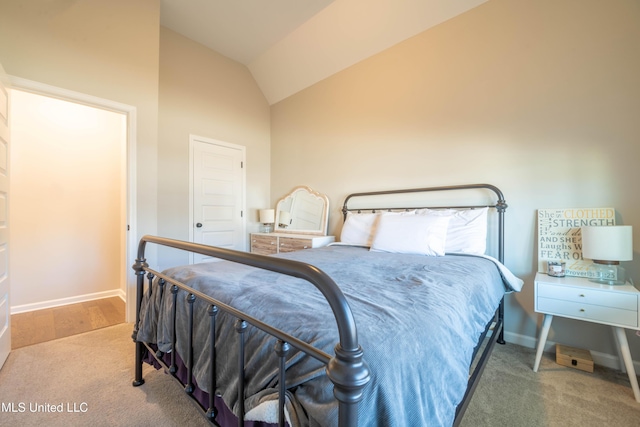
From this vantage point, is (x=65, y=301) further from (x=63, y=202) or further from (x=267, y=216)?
(x=267, y=216)

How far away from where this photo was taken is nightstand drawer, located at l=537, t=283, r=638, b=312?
153 cm

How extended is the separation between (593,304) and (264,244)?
10.6 feet

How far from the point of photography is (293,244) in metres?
3.32

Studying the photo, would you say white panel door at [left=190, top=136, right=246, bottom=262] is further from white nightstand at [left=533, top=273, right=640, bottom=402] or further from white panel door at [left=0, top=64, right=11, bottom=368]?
white nightstand at [left=533, top=273, right=640, bottom=402]

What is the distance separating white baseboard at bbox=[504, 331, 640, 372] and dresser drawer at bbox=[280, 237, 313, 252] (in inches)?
81.1

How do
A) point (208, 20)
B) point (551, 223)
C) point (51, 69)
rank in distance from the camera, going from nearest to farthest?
point (551, 223), point (51, 69), point (208, 20)

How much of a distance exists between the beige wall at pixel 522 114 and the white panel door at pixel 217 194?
1877 mm

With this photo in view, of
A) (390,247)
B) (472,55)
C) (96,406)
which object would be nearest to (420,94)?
(472,55)

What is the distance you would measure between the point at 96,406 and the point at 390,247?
216cm

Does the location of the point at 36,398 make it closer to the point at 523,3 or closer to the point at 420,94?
the point at 420,94

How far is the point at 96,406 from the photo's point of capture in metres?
1.45

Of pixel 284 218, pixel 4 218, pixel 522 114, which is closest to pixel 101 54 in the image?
pixel 4 218

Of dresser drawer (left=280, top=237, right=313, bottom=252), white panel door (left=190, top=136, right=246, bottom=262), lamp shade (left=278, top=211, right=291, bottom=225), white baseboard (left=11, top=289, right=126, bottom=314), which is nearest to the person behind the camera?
white baseboard (left=11, top=289, right=126, bottom=314)

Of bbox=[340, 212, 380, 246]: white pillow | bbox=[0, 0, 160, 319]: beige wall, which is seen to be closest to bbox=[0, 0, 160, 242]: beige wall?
bbox=[0, 0, 160, 319]: beige wall
